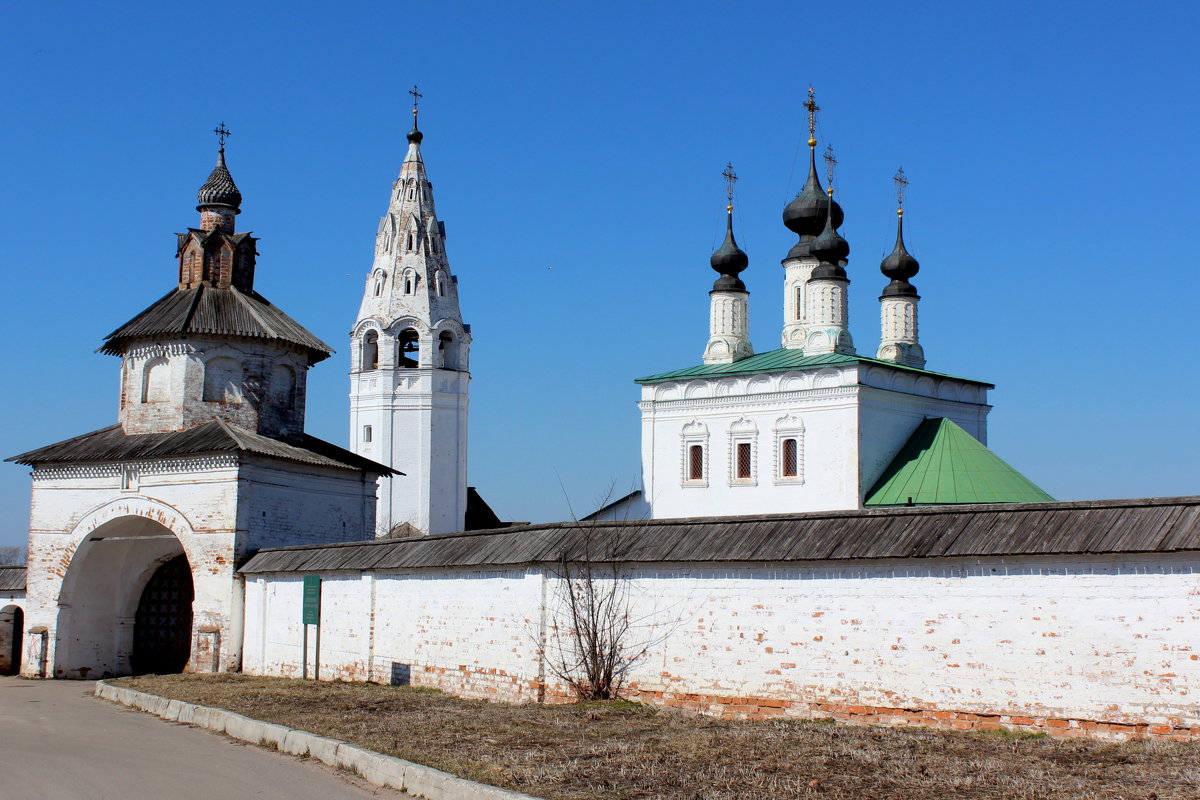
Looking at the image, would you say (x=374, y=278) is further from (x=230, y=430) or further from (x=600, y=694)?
(x=600, y=694)

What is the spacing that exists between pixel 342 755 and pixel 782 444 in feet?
71.9

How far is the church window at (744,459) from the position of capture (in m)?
30.0

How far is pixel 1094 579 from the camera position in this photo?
8.19m

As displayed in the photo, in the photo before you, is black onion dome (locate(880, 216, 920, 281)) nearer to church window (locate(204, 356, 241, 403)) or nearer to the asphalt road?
church window (locate(204, 356, 241, 403))

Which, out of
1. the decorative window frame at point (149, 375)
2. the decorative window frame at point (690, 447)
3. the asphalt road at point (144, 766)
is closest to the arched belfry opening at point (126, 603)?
the decorative window frame at point (149, 375)

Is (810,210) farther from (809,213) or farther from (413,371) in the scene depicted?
(413,371)

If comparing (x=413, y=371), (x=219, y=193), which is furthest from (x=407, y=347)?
(x=219, y=193)

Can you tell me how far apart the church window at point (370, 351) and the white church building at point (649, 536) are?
0.24 ft

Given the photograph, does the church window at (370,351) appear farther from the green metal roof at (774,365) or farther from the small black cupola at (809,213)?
the small black cupola at (809,213)

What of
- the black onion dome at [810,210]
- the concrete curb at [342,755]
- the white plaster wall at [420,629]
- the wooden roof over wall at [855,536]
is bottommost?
the concrete curb at [342,755]

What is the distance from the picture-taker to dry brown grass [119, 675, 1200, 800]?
6457 millimetres

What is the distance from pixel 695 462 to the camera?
31.1 meters

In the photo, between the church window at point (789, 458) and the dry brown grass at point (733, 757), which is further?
the church window at point (789, 458)

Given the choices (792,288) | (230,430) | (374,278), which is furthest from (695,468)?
(230,430)
